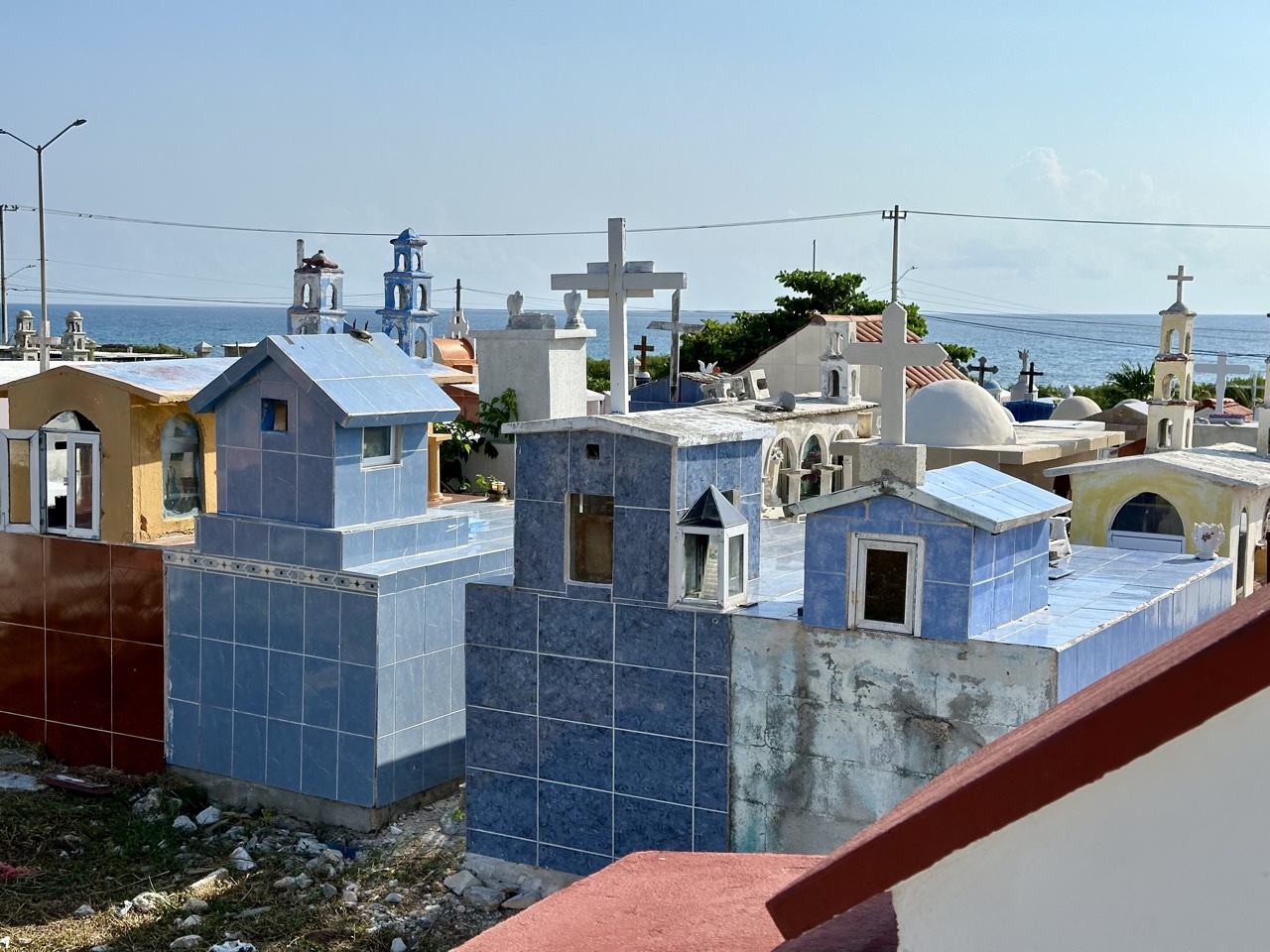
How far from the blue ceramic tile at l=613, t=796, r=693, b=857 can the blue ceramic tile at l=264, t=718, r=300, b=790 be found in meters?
4.34

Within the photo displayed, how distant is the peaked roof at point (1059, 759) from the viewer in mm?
2676

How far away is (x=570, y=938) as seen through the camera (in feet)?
18.0

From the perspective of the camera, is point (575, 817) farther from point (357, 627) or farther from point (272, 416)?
point (272, 416)

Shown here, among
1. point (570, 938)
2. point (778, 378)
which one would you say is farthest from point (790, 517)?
point (570, 938)

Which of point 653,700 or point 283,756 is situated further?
point 283,756

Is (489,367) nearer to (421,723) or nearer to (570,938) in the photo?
(421,723)

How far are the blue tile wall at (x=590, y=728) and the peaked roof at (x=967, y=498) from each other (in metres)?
1.71

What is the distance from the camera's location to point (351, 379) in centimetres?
1617

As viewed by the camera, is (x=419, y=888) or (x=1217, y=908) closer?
(x=1217, y=908)

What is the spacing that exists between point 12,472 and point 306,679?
17.2 feet

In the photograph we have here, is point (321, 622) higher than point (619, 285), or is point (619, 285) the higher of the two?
point (619, 285)

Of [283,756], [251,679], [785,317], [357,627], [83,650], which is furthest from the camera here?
[785,317]

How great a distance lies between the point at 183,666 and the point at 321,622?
7.21ft

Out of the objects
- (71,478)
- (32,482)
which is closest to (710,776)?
(71,478)
